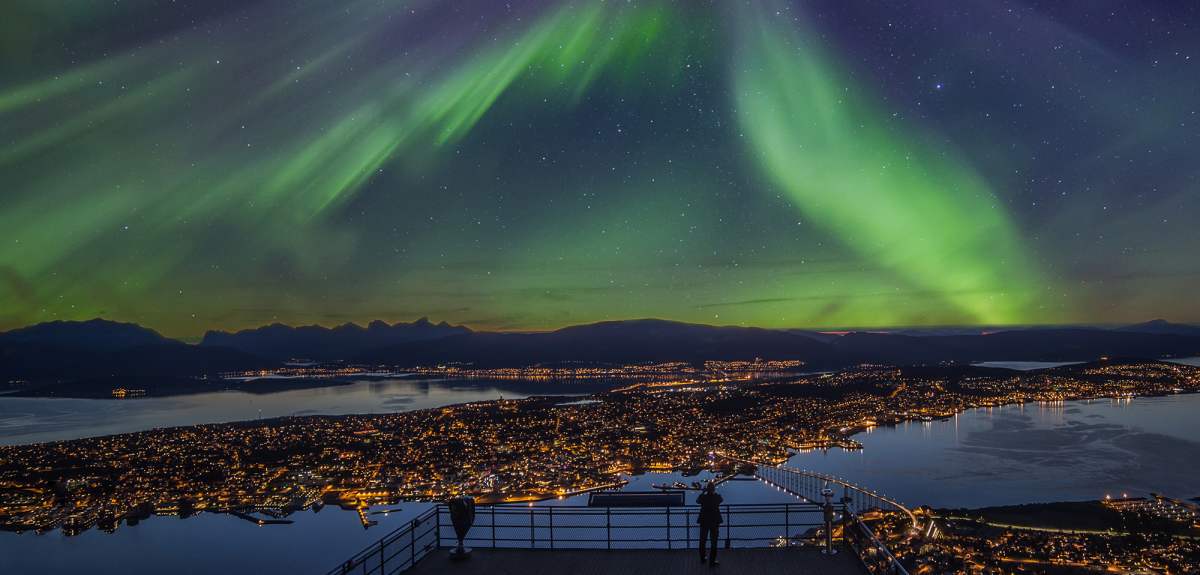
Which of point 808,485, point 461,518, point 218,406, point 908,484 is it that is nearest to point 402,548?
point 461,518

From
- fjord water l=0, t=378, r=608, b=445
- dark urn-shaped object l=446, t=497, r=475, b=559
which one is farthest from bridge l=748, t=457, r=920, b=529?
fjord water l=0, t=378, r=608, b=445

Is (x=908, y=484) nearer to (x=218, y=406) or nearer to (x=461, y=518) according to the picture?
(x=461, y=518)

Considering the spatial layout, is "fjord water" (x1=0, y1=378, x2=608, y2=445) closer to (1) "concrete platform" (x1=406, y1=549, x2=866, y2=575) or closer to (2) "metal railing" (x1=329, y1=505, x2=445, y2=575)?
(2) "metal railing" (x1=329, y1=505, x2=445, y2=575)

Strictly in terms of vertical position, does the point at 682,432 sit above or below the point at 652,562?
below

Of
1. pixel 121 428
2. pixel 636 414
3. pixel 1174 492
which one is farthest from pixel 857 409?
pixel 121 428

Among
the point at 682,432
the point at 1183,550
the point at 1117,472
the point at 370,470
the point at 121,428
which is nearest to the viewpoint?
the point at 1183,550

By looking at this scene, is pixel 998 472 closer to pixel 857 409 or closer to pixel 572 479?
pixel 572 479
